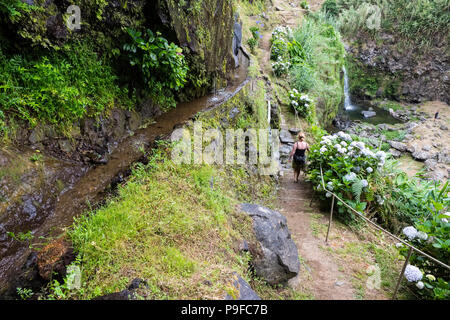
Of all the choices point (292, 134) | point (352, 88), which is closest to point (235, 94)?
point (292, 134)

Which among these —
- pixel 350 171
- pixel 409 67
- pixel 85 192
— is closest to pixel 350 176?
pixel 350 171

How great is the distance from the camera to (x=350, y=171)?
662 cm

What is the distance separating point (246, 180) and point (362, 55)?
23225 mm

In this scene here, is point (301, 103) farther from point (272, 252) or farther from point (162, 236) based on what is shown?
point (162, 236)

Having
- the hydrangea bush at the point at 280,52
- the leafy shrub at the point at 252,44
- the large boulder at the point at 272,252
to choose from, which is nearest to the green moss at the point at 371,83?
the hydrangea bush at the point at 280,52

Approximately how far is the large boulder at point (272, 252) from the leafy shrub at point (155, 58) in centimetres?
319

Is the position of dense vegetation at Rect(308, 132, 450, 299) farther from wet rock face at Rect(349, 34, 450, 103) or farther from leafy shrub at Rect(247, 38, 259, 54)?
wet rock face at Rect(349, 34, 450, 103)

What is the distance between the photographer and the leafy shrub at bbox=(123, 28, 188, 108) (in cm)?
497

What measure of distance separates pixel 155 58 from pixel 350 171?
541 centimetres

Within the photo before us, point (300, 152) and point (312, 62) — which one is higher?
point (312, 62)

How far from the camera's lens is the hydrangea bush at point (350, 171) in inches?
250

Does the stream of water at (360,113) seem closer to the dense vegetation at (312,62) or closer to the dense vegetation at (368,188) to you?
the dense vegetation at (312,62)

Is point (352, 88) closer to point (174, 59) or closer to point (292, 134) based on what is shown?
point (292, 134)

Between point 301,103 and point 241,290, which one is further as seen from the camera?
point 301,103
